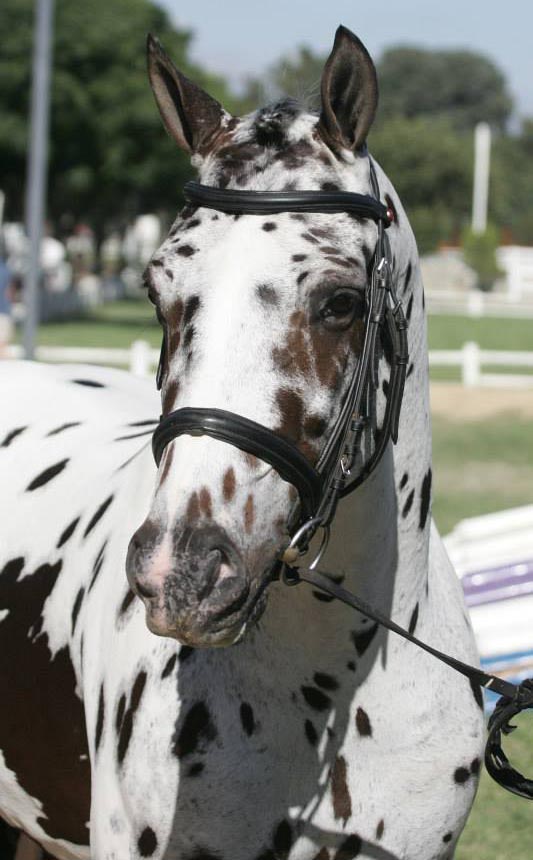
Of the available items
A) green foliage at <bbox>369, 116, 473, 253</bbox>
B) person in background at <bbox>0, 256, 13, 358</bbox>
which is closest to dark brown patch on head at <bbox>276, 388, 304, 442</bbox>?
person in background at <bbox>0, 256, 13, 358</bbox>

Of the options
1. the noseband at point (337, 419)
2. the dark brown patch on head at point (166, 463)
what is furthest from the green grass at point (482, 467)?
the dark brown patch on head at point (166, 463)

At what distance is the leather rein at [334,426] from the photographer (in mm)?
2133

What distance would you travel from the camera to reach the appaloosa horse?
215 cm

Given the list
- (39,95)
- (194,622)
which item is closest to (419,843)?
(194,622)

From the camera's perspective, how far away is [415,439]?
274 centimetres

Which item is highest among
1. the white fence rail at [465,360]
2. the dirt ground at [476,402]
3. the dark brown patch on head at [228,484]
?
the dark brown patch on head at [228,484]

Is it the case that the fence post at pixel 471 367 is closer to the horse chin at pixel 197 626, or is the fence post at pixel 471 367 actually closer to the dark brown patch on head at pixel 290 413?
the dark brown patch on head at pixel 290 413

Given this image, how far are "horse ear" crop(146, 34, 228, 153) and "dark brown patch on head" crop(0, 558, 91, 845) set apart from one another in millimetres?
1313

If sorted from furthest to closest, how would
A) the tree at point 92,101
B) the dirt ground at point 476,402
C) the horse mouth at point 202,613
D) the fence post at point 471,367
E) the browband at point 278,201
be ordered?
the tree at point 92,101 → the fence post at point 471,367 → the dirt ground at point 476,402 → the browband at point 278,201 → the horse mouth at point 202,613

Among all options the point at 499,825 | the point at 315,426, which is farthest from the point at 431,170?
the point at 315,426

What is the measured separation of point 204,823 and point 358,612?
21.9 inches

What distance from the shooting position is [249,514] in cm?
213

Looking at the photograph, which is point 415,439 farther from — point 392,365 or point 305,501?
point 305,501

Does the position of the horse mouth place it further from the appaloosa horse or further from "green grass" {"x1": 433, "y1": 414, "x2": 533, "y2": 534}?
"green grass" {"x1": 433, "y1": 414, "x2": 533, "y2": 534}
